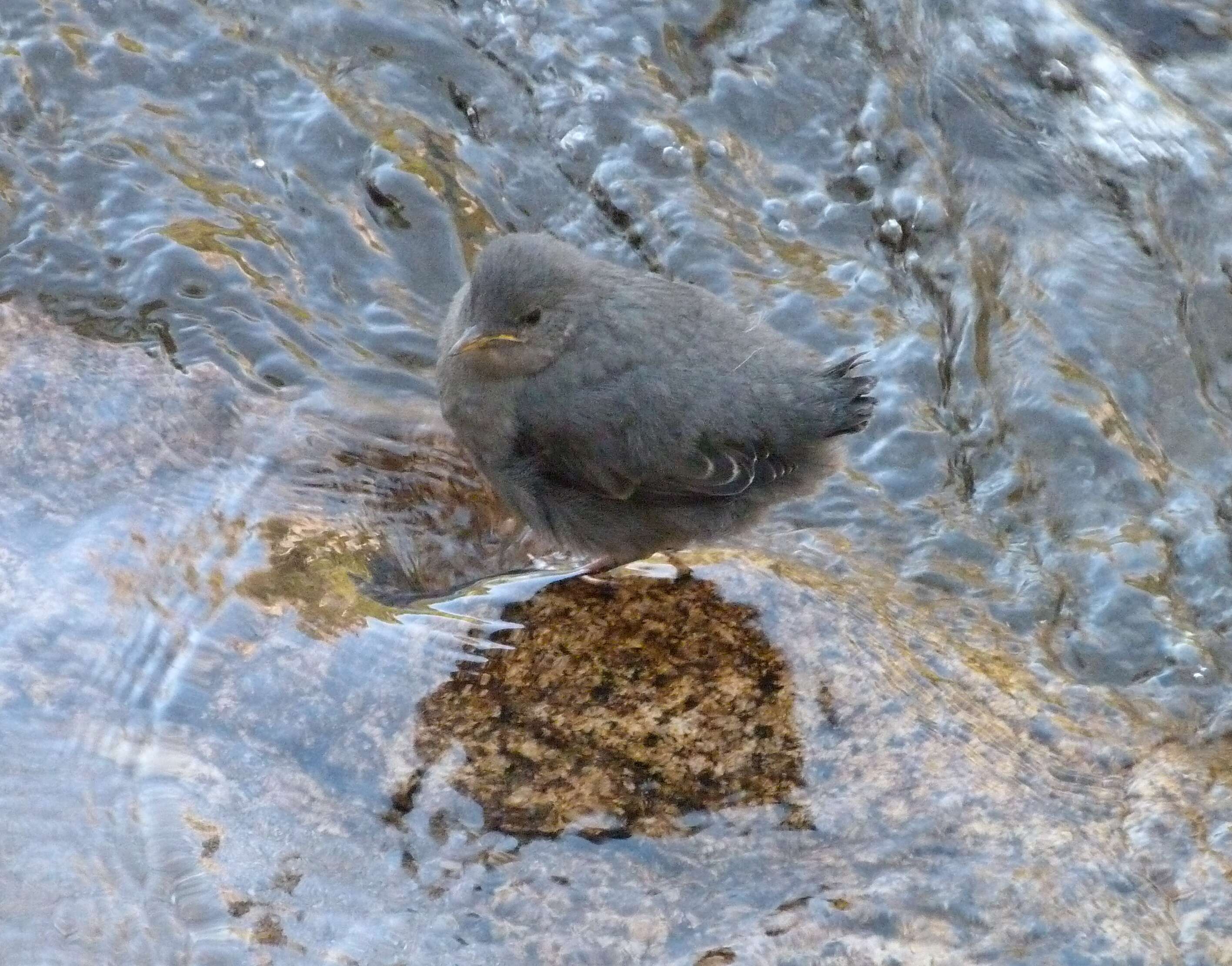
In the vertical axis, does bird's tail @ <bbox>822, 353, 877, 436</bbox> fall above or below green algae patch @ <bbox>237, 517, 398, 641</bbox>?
above

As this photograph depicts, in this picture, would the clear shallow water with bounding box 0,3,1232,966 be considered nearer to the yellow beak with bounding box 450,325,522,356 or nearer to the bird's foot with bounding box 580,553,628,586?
the bird's foot with bounding box 580,553,628,586

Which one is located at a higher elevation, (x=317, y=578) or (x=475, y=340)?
(x=475, y=340)

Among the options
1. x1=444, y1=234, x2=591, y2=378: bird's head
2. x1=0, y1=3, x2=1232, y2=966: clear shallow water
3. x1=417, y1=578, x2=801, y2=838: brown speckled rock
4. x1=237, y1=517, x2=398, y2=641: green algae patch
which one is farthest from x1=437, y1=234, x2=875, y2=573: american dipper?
x1=237, y1=517, x2=398, y2=641: green algae patch

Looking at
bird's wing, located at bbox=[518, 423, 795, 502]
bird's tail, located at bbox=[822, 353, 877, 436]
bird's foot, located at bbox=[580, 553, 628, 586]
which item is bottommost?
bird's foot, located at bbox=[580, 553, 628, 586]

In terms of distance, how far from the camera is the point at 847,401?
467cm

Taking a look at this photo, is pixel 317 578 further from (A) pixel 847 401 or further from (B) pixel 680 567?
(A) pixel 847 401

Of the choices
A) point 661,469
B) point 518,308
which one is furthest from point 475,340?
point 661,469

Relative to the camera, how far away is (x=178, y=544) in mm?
4012

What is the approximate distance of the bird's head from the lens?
185 inches

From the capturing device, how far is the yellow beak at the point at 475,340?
15.2 ft

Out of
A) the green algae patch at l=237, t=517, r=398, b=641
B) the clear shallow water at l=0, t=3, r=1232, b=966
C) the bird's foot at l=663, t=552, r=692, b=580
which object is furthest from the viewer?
the bird's foot at l=663, t=552, r=692, b=580

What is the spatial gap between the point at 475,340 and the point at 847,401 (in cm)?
120

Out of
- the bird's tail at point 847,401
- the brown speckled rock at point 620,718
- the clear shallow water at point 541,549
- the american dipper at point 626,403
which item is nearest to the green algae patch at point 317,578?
the clear shallow water at point 541,549

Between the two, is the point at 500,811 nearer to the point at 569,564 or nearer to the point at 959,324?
the point at 569,564
